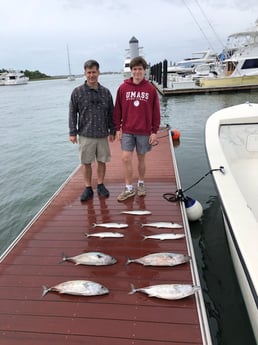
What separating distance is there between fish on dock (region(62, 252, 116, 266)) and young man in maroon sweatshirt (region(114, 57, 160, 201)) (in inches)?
56.2

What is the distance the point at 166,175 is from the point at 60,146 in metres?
6.86

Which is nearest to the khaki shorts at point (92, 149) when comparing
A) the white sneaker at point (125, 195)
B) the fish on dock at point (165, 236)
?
the white sneaker at point (125, 195)

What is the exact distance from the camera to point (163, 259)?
291cm

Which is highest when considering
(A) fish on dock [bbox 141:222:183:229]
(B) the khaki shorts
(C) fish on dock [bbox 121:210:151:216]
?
(B) the khaki shorts

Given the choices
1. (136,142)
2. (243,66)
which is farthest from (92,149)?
(243,66)

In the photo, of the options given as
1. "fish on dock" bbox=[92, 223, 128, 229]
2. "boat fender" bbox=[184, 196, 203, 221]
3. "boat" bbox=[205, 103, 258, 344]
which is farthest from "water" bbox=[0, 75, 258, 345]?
"fish on dock" bbox=[92, 223, 128, 229]

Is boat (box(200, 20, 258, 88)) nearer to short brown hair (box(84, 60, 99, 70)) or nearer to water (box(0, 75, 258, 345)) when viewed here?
water (box(0, 75, 258, 345))

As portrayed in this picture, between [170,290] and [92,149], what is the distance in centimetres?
212

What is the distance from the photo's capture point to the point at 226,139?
5.39m

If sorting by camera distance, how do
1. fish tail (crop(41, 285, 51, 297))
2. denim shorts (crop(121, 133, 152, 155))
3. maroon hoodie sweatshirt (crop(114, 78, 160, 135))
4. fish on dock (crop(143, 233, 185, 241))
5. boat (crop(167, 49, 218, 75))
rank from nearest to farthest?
fish tail (crop(41, 285, 51, 297)) < fish on dock (crop(143, 233, 185, 241)) < maroon hoodie sweatshirt (crop(114, 78, 160, 135)) < denim shorts (crop(121, 133, 152, 155)) < boat (crop(167, 49, 218, 75))

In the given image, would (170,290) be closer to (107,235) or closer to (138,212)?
(107,235)

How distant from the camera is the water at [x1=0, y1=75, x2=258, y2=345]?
3.34 metres

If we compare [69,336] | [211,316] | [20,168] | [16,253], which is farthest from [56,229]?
[20,168]

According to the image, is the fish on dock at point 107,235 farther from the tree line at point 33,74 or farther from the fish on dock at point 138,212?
the tree line at point 33,74
